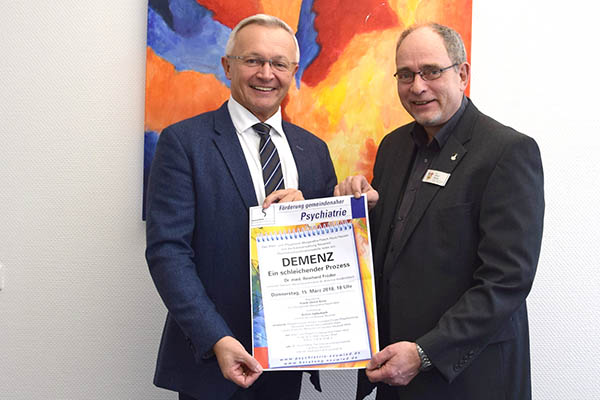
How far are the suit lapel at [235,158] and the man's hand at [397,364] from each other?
62 cm

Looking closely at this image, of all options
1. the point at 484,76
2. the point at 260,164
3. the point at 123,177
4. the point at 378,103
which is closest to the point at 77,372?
the point at 123,177

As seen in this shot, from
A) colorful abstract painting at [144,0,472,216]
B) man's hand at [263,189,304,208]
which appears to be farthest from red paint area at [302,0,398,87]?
man's hand at [263,189,304,208]

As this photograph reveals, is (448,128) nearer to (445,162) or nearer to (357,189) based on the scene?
(445,162)

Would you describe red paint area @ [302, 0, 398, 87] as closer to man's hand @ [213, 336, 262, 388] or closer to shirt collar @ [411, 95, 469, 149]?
shirt collar @ [411, 95, 469, 149]

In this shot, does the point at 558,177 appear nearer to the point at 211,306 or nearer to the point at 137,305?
the point at 211,306

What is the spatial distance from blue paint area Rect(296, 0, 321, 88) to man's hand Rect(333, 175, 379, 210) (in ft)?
2.70

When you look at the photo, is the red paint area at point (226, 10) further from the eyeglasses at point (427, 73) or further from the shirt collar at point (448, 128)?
the shirt collar at point (448, 128)

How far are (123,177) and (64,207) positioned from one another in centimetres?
31

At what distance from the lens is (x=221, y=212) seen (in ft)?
5.35

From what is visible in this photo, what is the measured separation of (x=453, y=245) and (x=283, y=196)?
1.79ft

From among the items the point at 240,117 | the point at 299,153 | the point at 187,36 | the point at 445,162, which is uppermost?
the point at 187,36

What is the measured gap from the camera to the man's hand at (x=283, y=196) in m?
1.59

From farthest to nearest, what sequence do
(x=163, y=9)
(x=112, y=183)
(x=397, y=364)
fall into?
(x=112, y=183), (x=163, y=9), (x=397, y=364)

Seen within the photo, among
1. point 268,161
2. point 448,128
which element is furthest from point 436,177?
point 268,161
